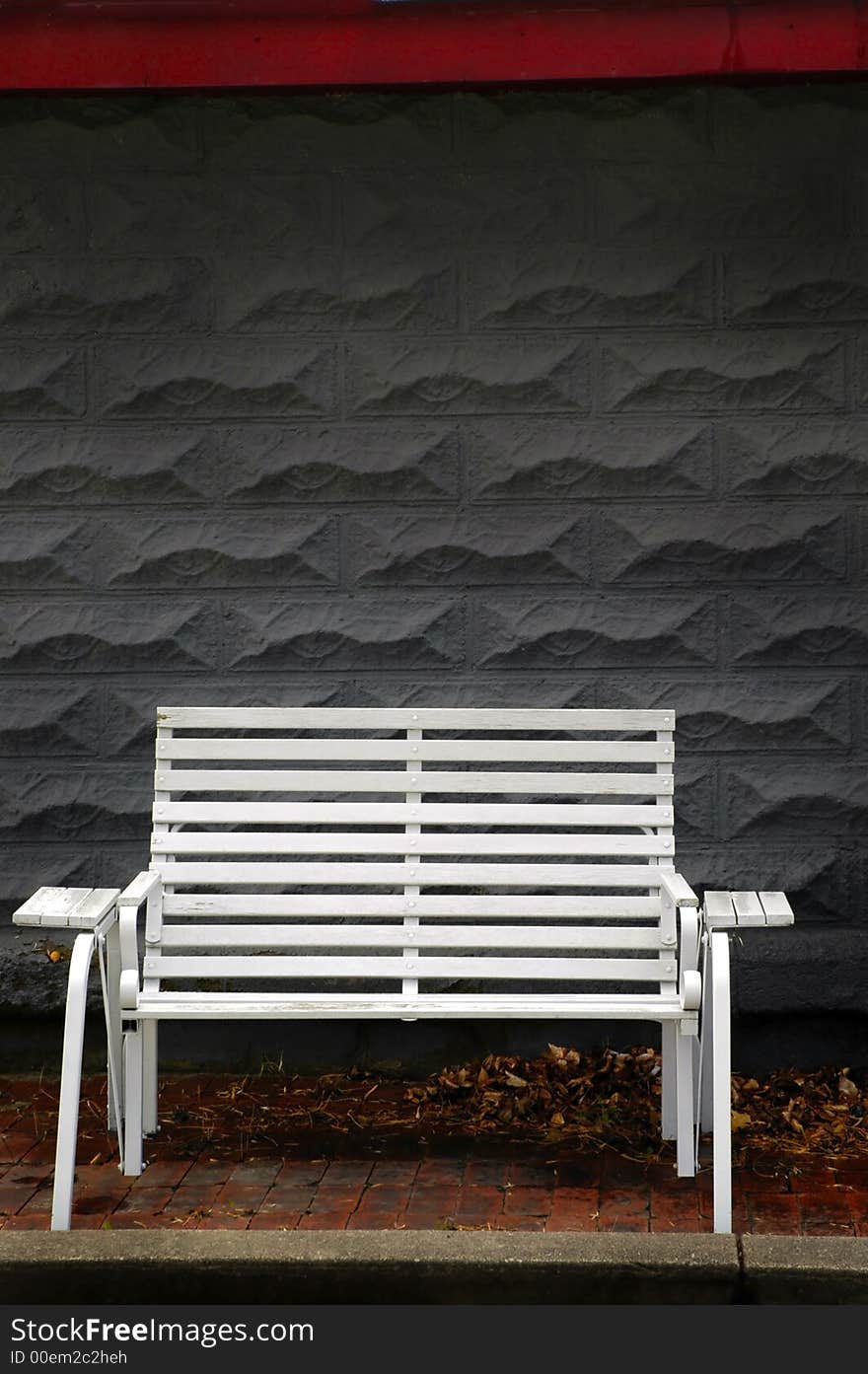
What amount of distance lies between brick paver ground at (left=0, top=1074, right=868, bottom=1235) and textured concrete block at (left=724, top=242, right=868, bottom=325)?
254 cm

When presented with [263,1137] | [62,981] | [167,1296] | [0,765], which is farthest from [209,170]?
[167,1296]

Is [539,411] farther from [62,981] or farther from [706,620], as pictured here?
[62,981]

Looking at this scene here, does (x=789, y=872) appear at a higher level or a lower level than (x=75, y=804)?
lower

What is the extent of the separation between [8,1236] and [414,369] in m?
2.85

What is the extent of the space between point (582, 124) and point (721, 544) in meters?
1.39

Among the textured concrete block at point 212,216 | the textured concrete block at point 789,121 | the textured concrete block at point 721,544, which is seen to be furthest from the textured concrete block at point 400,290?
the textured concrete block at point 789,121

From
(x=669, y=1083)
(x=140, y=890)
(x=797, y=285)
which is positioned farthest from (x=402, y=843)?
(x=797, y=285)

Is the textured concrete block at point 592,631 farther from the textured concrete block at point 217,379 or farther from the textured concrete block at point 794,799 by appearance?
the textured concrete block at point 217,379

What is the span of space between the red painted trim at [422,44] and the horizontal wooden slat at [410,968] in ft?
8.73

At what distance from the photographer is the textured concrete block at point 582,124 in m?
5.07

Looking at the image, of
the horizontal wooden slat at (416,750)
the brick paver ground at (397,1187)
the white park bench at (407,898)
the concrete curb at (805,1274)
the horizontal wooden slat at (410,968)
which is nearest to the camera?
the concrete curb at (805,1274)

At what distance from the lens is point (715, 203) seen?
508cm

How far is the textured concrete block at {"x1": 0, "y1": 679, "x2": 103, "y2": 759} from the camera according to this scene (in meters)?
5.20

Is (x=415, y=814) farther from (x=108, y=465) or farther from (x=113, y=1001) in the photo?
(x=108, y=465)
